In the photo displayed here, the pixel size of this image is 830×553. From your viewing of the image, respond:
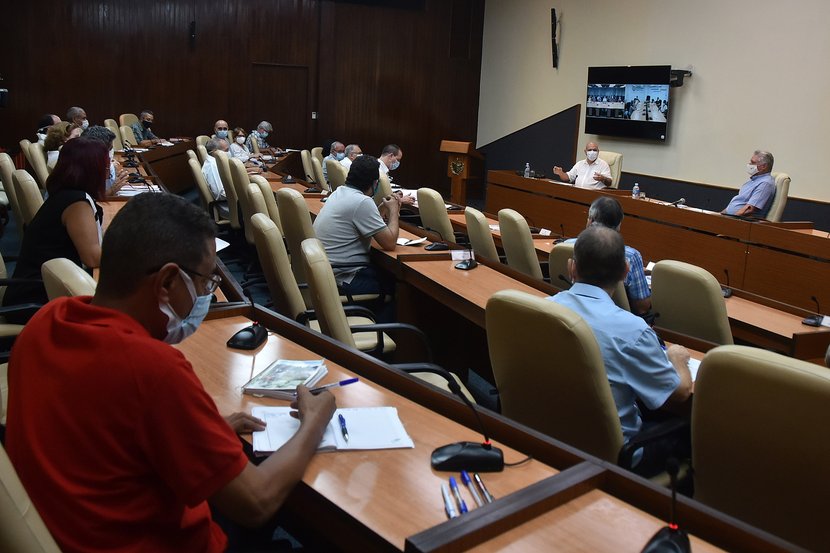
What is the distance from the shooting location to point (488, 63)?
14062mm

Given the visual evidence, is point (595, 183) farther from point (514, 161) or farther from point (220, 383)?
point (220, 383)

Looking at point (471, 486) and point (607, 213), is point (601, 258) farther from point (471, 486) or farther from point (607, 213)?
point (607, 213)

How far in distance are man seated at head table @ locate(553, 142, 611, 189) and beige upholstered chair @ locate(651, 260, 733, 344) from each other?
5.34 m

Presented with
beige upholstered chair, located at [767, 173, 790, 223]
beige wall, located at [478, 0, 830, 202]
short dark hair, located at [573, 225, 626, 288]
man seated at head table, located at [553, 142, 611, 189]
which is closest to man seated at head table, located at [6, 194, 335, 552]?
short dark hair, located at [573, 225, 626, 288]

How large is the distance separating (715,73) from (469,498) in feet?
28.6

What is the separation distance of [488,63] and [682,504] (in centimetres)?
1344

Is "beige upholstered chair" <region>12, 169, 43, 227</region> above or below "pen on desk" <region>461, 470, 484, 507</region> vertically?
above

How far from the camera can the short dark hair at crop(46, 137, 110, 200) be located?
3.20 meters

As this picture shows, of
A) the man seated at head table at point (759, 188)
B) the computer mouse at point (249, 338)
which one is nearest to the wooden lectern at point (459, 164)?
the man seated at head table at point (759, 188)

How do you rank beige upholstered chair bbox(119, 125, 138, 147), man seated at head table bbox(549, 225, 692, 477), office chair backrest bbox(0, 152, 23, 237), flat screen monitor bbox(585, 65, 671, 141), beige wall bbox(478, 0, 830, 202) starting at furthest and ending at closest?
beige upholstered chair bbox(119, 125, 138, 147) → flat screen monitor bbox(585, 65, 671, 141) → beige wall bbox(478, 0, 830, 202) → office chair backrest bbox(0, 152, 23, 237) → man seated at head table bbox(549, 225, 692, 477)

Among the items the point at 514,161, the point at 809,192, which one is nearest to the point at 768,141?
the point at 809,192

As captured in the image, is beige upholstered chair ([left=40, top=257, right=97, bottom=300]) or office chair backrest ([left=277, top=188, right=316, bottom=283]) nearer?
beige upholstered chair ([left=40, top=257, right=97, bottom=300])

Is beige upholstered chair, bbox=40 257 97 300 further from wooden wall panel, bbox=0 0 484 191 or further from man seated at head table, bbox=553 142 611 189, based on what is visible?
wooden wall panel, bbox=0 0 484 191

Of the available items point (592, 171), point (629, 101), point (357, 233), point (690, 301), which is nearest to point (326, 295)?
point (690, 301)
